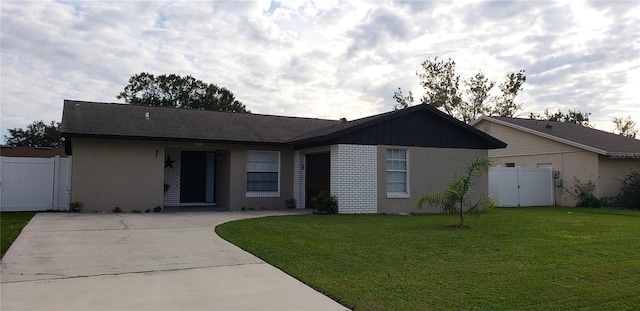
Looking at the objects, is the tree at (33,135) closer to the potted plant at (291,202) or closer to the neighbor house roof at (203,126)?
the neighbor house roof at (203,126)

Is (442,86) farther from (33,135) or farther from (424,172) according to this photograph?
(33,135)

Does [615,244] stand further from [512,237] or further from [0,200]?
[0,200]

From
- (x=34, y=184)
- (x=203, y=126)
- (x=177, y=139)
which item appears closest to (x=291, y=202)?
(x=203, y=126)

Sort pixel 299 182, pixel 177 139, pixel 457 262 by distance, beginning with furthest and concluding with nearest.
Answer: pixel 299 182
pixel 177 139
pixel 457 262

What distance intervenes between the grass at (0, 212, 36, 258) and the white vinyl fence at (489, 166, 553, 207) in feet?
56.1

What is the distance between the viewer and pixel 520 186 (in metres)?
22.0

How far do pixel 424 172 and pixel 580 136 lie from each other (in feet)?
36.1

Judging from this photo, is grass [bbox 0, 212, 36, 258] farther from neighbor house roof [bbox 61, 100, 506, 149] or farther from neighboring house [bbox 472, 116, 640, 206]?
neighboring house [bbox 472, 116, 640, 206]

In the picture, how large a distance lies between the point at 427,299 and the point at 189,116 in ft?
51.0

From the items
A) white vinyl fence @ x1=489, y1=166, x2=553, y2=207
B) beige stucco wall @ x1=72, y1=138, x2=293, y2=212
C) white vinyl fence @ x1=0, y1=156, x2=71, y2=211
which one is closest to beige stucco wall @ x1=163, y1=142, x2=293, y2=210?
beige stucco wall @ x1=72, y1=138, x2=293, y2=212

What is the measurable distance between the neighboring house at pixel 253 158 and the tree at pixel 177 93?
28197mm

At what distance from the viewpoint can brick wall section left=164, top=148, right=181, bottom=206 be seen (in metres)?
18.4

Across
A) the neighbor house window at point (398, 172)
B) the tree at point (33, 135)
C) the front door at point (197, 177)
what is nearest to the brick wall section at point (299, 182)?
the neighbor house window at point (398, 172)

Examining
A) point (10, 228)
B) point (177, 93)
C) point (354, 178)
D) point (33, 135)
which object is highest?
point (177, 93)
